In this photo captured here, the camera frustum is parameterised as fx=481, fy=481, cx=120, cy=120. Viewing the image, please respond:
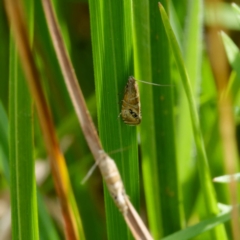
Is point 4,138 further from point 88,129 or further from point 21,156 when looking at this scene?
point 88,129

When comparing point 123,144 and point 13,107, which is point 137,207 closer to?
point 123,144

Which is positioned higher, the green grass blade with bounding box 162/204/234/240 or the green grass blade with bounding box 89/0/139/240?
the green grass blade with bounding box 89/0/139/240

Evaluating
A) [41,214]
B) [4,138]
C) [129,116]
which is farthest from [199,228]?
[4,138]

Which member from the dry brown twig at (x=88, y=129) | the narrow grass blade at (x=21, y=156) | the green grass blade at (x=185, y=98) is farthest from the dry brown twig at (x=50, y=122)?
the green grass blade at (x=185, y=98)

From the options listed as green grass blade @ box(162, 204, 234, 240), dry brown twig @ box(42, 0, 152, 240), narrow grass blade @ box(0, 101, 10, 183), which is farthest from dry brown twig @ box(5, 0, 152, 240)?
narrow grass blade @ box(0, 101, 10, 183)

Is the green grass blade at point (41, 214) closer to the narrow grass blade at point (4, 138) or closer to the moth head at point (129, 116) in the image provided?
the narrow grass blade at point (4, 138)

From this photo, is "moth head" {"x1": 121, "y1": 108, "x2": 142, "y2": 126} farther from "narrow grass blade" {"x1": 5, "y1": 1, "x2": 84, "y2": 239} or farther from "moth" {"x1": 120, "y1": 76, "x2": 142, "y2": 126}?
"narrow grass blade" {"x1": 5, "y1": 1, "x2": 84, "y2": 239}
